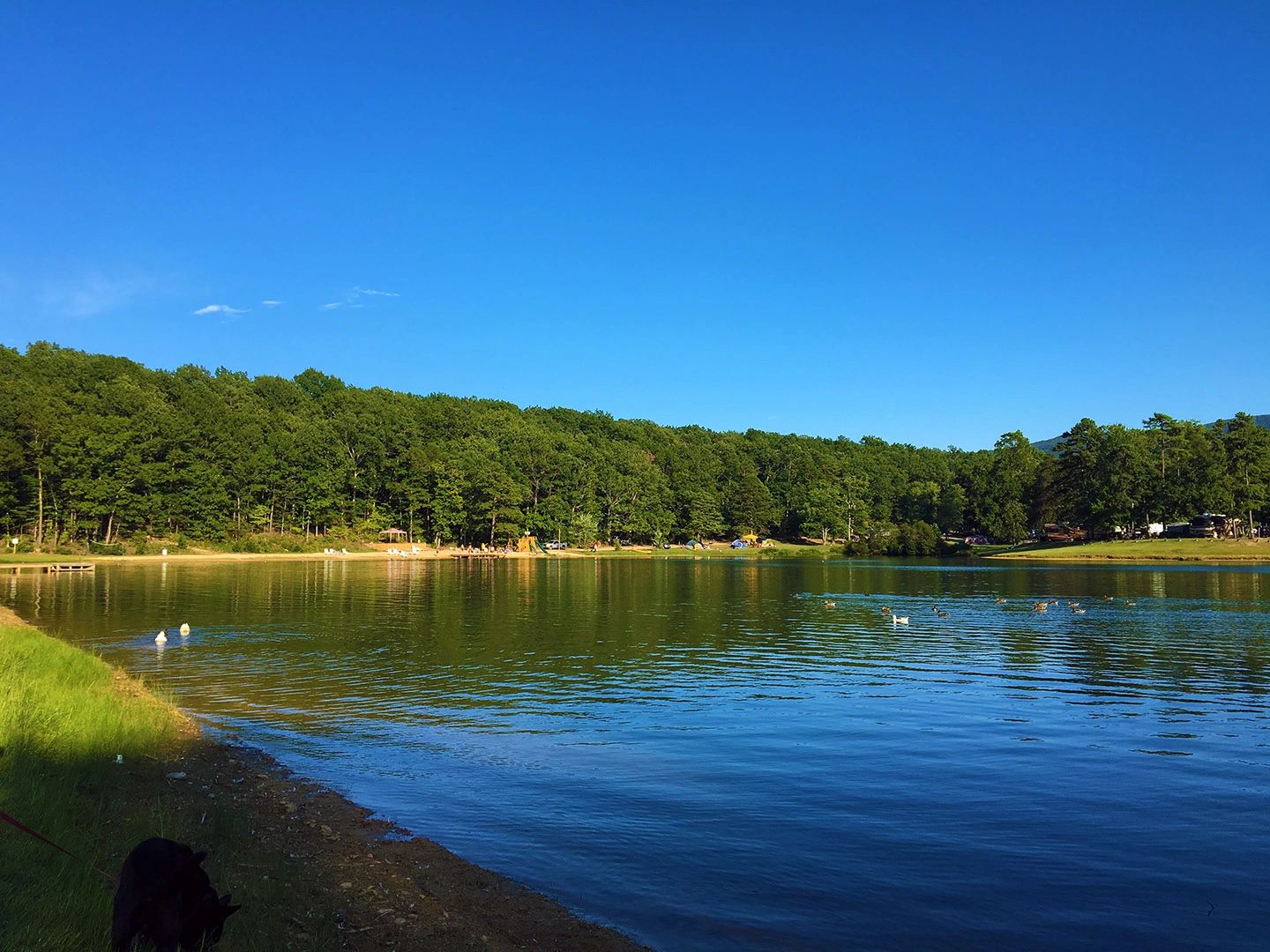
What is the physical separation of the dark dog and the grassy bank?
121 m

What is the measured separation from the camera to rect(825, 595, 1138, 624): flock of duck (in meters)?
40.5

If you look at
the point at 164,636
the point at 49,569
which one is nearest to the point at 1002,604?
the point at 164,636

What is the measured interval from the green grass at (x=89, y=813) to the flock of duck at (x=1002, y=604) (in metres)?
32.4

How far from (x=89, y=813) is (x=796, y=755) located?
11.4 meters

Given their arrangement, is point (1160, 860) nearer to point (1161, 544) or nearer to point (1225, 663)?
point (1225, 663)

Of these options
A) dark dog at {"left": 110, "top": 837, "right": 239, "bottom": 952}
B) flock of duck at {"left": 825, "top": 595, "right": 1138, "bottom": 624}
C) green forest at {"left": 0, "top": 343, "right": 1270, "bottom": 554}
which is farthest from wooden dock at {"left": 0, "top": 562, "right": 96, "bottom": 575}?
dark dog at {"left": 110, "top": 837, "right": 239, "bottom": 952}

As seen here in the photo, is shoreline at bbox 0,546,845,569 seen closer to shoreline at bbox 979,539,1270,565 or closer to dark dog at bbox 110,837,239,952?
shoreline at bbox 979,539,1270,565

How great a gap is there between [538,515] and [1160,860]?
442ft

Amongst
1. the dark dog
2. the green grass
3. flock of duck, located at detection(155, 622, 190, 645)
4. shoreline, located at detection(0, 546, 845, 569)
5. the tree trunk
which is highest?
the tree trunk

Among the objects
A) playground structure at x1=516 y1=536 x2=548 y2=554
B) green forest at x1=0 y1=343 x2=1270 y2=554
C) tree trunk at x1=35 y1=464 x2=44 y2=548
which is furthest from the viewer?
playground structure at x1=516 y1=536 x2=548 y2=554

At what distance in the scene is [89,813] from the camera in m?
9.48

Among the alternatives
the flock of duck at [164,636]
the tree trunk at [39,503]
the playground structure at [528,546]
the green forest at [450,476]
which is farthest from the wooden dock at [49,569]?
the playground structure at [528,546]

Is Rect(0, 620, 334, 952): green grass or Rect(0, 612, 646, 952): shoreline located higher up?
Rect(0, 620, 334, 952): green grass

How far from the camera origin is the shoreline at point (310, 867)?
790 centimetres
